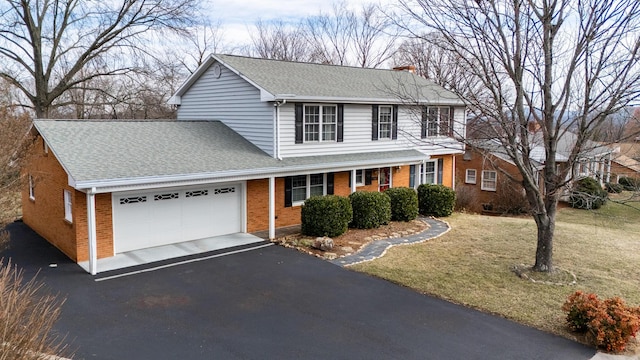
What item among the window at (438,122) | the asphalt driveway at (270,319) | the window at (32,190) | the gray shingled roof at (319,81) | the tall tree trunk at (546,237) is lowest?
the asphalt driveway at (270,319)

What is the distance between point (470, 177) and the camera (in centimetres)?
3114

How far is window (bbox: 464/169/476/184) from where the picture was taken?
101ft

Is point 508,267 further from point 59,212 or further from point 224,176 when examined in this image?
point 59,212

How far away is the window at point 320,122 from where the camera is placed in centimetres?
1683

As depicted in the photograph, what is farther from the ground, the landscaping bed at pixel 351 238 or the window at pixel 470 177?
the window at pixel 470 177

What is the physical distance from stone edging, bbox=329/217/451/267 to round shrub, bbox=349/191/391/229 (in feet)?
4.04

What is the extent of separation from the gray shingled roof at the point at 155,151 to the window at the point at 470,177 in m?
15.3

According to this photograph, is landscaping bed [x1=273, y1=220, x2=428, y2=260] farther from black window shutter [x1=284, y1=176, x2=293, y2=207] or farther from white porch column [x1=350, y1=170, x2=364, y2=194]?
white porch column [x1=350, y1=170, x2=364, y2=194]

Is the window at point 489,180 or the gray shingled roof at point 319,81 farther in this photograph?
the window at point 489,180

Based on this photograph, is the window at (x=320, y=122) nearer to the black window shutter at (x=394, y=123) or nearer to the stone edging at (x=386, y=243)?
the black window shutter at (x=394, y=123)

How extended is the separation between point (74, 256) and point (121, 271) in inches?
70.8

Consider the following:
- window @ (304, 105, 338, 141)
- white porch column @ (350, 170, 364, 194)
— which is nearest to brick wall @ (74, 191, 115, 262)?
window @ (304, 105, 338, 141)

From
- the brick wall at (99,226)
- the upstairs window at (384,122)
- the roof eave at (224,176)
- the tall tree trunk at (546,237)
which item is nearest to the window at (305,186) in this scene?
the roof eave at (224,176)

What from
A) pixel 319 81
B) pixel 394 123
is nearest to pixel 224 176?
pixel 319 81
